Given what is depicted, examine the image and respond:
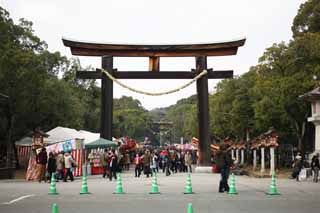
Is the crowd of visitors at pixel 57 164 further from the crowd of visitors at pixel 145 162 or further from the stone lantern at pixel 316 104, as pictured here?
the stone lantern at pixel 316 104

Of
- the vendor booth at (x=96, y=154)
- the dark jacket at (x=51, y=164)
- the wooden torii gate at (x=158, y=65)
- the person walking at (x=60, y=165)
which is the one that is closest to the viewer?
the dark jacket at (x=51, y=164)

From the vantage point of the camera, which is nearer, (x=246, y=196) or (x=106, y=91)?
(x=246, y=196)

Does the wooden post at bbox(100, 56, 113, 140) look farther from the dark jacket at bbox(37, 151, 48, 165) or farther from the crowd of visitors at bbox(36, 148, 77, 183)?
the dark jacket at bbox(37, 151, 48, 165)

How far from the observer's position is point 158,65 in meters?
40.9

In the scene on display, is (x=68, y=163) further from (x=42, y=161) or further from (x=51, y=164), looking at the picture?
(x=51, y=164)

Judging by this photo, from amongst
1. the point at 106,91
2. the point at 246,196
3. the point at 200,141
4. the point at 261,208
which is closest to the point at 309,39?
the point at 200,141

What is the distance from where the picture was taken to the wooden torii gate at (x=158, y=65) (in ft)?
132

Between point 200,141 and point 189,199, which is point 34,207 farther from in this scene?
point 200,141

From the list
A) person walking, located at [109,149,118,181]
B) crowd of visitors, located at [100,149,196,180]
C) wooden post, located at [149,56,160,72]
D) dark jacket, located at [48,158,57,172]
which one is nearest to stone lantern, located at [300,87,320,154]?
crowd of visitors, located at [100,149,196,180]

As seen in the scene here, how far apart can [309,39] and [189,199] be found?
89.4ft

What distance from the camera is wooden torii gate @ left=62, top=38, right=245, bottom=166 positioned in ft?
132

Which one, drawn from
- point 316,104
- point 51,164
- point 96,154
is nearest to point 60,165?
point 51,164

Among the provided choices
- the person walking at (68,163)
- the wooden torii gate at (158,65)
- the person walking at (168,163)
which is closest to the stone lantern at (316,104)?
the wooden torii gate at (158,65)

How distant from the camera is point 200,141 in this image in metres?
41.3
